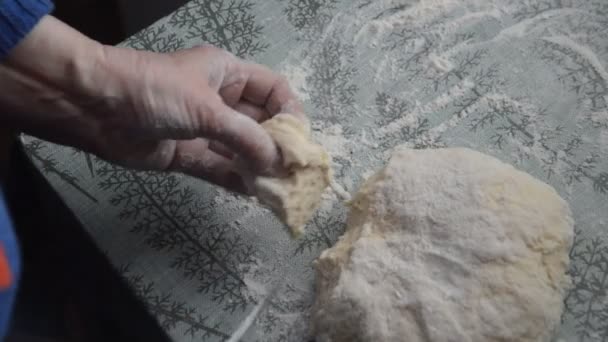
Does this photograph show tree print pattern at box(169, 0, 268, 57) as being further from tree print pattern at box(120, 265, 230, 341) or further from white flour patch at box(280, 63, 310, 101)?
tree print pattern at box(120, 265, 230, 341)

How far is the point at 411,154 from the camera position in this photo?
1203mm

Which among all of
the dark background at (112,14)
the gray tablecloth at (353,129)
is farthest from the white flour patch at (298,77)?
the dark background at (112,14)

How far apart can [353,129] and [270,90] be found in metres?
0.23

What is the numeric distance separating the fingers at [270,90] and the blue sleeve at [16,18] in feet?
1.30

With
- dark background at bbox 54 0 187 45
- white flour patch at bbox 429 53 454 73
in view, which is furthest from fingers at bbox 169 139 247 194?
dark background at bbox 54 0 187 45

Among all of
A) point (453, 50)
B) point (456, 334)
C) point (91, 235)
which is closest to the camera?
point (456, 334)

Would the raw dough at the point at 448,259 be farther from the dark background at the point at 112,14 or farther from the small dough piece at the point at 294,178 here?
the dark background at the point at 112,14

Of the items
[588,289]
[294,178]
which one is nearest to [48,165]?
[294,178]

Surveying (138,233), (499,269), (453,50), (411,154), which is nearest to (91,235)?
(138,233)

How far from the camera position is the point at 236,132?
40.4 inches

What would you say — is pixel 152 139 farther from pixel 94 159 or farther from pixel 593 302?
pixel 593 302

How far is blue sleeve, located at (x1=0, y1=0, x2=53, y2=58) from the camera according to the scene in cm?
94

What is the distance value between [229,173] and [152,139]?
0.58 ft

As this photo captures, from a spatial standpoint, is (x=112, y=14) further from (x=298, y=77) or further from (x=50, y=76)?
(x=50, y=76)
